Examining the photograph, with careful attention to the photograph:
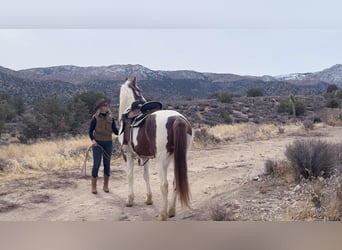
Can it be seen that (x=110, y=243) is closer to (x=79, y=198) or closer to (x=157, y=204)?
(x=157, y=204)

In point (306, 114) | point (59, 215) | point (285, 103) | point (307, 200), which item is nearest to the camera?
point (307, 200)

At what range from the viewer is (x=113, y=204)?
540 cm

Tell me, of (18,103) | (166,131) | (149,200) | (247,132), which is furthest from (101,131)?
(247,132)

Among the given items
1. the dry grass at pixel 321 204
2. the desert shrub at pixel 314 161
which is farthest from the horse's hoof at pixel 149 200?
the desert shrub at pixel 314 161

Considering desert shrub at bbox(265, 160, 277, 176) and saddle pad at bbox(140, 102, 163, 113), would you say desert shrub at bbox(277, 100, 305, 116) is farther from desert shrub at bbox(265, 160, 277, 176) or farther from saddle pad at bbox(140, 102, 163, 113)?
saddle pad at bbox(140, 102, 163, 113)

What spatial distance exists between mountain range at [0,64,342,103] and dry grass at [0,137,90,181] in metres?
1.52

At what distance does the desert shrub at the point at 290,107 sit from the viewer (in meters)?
14.8

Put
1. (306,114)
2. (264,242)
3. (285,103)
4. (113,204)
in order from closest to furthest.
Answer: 1. (264,242)
2. (113,204)
3. (306,114)
4. (285,103)

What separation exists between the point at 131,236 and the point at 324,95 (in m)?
14.4

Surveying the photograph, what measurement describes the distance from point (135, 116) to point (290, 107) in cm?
1159

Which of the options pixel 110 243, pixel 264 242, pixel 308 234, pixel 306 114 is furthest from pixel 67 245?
pixel 306 114

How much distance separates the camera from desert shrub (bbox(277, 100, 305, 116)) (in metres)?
14.8

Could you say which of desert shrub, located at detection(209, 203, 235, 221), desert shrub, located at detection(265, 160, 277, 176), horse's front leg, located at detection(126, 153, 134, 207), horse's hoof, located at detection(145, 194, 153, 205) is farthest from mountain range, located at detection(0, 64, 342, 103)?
desert shrub, located at detection(209, 203, 235, 221)

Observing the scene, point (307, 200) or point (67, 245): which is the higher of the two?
point (307, 200)
